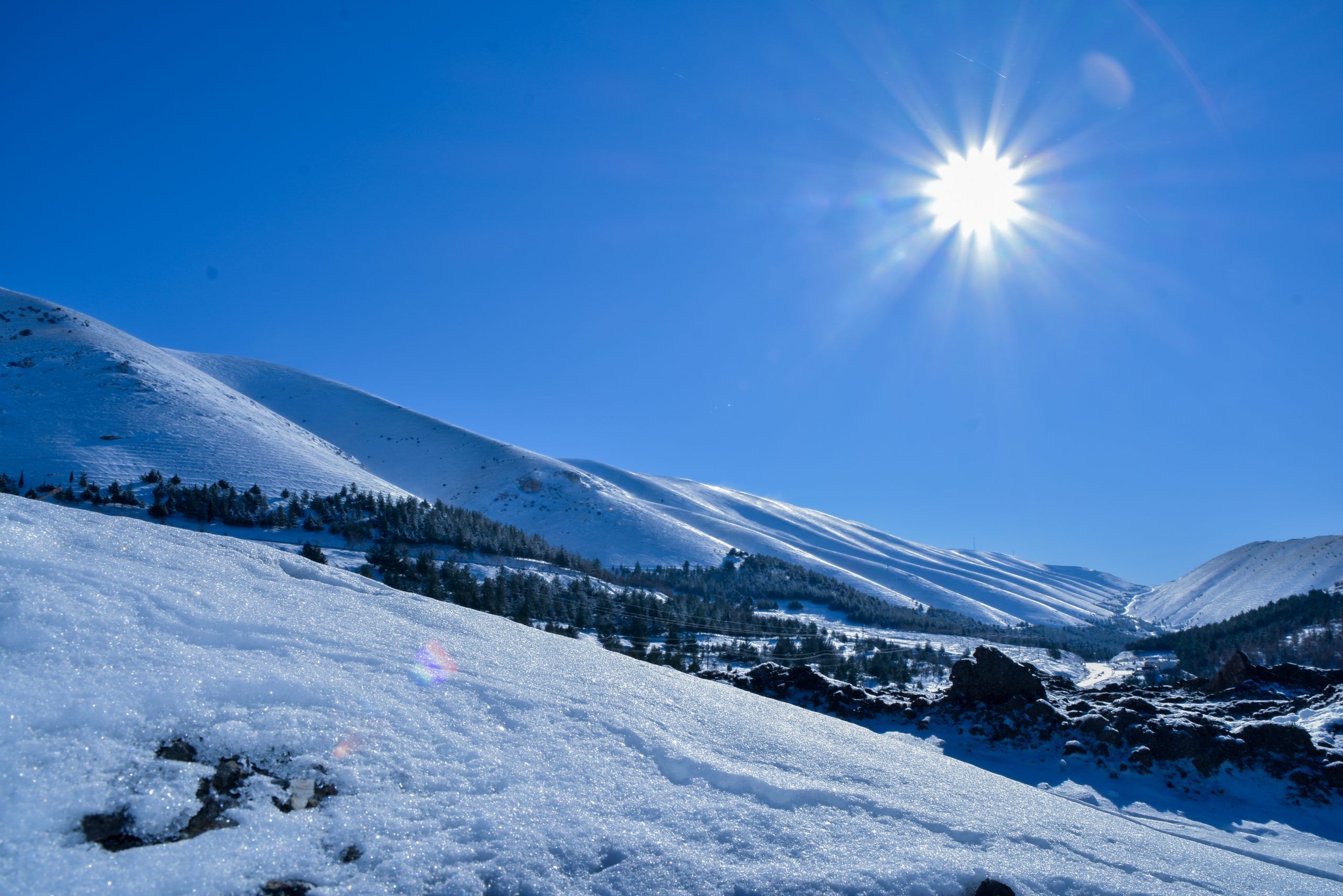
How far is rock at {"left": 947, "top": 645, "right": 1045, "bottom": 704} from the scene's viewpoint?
1702cm

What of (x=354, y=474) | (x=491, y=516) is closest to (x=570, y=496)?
(x=491, y=516)

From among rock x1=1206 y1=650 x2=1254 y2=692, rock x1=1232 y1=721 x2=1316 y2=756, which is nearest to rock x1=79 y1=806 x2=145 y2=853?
rock x1=1232 y1=721 x2=1316 y2=756

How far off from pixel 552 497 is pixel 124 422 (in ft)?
260

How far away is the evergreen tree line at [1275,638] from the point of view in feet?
200

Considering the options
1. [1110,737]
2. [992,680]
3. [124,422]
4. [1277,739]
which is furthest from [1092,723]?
[124,422]

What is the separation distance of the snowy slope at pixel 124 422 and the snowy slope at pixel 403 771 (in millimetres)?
63272

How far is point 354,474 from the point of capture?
81000 millimetres

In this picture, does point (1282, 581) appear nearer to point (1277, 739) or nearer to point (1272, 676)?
point (1272, 676)

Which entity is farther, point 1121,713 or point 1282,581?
point 1282,581

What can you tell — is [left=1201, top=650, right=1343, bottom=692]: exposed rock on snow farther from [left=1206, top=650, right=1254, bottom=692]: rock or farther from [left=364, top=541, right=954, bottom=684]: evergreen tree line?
[left=364, top=541, right=954, bottom=684]: evergreen tree line

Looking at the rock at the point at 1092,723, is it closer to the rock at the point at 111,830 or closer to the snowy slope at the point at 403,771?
the snowy slope at the point at 403,771

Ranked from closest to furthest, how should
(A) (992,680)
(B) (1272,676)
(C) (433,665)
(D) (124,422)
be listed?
(C) (433,665)
(A) (992,680)
(B) (1272,676)
(D) (124,422)

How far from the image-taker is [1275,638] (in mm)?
67938

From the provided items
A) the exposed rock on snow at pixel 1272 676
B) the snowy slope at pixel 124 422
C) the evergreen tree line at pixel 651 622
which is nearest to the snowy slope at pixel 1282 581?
the evergreen tree line at pixel 651 622
